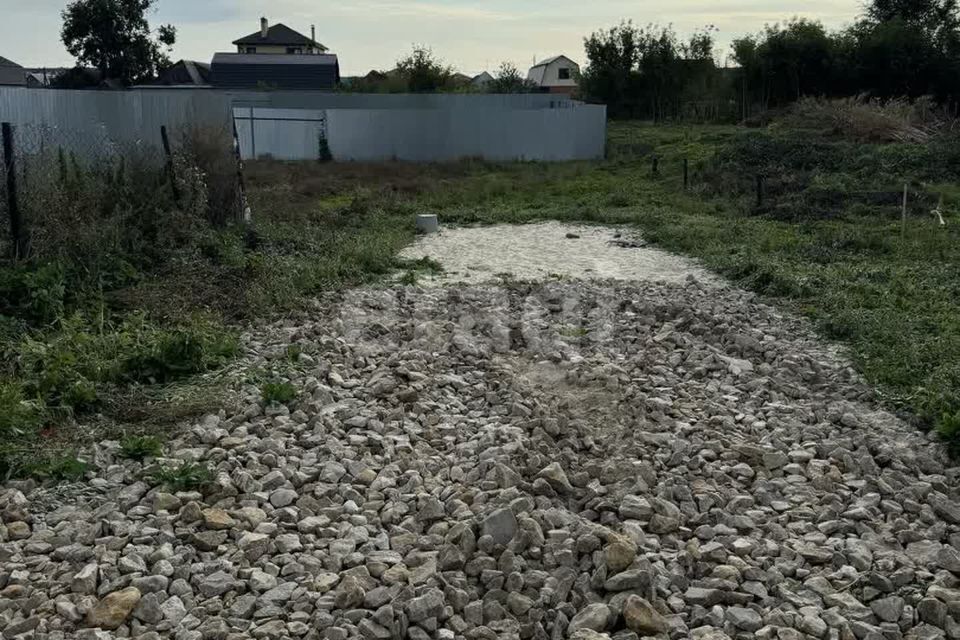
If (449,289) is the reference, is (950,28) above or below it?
above

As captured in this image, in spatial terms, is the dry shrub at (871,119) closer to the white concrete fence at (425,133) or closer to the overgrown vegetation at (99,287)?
the white concrete fence at (425,133)

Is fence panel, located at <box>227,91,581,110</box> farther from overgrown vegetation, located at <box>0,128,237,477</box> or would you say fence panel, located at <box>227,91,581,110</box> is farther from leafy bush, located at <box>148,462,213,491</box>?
leafy bush, located at <box>148,462,213,491</box>

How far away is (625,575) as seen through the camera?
3727mm

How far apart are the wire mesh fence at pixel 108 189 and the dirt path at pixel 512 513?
3.00 metres

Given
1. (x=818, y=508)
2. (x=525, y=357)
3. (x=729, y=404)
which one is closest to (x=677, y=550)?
(x=818, y=508)

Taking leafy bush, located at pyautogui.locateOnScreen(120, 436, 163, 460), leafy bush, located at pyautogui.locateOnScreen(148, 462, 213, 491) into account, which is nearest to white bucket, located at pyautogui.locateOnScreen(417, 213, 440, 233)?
leafy bush, located at pyautogui.locateOnScreen(120, 436, 163, 460)

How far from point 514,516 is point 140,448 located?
6.72 feet

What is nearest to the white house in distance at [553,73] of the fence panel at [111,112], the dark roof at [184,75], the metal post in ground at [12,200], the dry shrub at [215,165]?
the dark roof at [184,75]

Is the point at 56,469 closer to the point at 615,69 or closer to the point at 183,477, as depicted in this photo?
the point at 183,477

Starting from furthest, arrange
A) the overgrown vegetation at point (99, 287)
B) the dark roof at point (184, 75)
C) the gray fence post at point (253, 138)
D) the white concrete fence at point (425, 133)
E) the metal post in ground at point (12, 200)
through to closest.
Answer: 1. the dark roof at point (184, 75)
2. the white concrete fence at point (425, 133)
3. the gray fence post at point (253, 138)
4. the metal post in ground at point (12, 200)
5. the overgrown vegetation at point (99, 287)

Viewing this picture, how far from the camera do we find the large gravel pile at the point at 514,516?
3572mm

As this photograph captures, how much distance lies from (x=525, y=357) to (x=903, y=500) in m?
3.06

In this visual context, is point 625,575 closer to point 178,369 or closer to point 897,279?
point 178,369

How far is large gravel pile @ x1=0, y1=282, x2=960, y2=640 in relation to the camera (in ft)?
11.7
